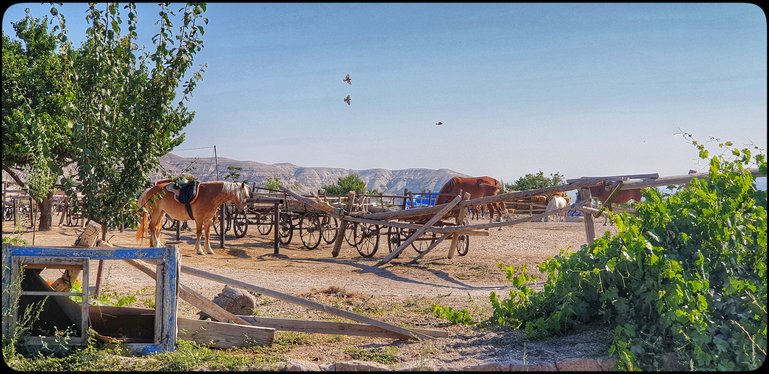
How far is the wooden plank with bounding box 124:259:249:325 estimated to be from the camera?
22.0 feet

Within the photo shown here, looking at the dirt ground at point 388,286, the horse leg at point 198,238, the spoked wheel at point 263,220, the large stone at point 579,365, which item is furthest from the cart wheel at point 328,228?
the large stone at point 579,365

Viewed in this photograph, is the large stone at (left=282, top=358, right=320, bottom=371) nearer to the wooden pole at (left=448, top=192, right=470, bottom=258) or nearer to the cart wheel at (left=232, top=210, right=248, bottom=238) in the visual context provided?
the wooden pole at (left=448, top=192, right=470, bottom=258)

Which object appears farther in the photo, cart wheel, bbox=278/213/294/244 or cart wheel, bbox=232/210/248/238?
cart wheel, bbox=232/210/248/238

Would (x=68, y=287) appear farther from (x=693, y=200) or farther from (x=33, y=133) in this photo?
(x=693, y=200)

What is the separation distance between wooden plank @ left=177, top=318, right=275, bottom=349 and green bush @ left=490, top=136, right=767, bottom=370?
2.69 meters

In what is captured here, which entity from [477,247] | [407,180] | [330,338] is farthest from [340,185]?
[407,180]

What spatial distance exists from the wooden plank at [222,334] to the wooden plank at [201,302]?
199 mm

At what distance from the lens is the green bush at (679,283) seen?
17.8 feet

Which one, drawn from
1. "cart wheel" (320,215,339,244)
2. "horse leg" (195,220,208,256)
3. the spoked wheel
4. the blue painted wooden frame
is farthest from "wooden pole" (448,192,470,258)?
the blue painted wooden frame

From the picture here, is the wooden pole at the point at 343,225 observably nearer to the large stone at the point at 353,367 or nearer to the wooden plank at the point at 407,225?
the wooden plank at the point at 407,225

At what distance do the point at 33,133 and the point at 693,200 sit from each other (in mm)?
6356

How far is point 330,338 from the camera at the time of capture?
7.67 meters

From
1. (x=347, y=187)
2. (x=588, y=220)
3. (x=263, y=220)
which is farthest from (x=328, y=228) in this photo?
(x=347, y=187)

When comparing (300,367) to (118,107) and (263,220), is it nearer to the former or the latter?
(118,107)
